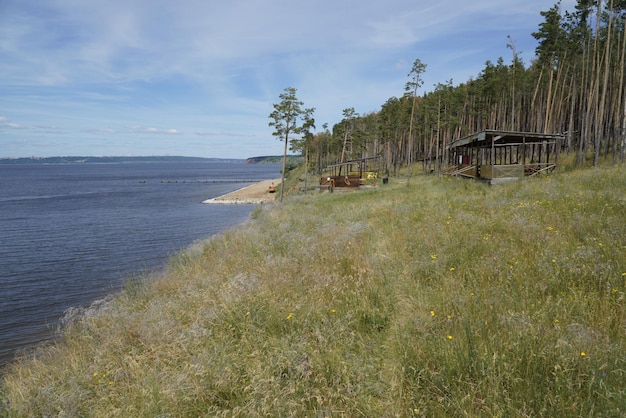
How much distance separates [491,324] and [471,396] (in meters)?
1.18

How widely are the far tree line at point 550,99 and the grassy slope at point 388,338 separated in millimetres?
23970

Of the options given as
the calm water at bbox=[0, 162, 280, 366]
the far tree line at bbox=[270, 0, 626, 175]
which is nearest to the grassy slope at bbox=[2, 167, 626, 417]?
the calm water at bbox=[0, 162, 280, 366]

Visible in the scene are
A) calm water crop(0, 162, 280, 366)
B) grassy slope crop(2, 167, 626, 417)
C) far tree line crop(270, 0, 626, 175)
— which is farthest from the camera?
far tree line crop(270, 0, 626, 175)

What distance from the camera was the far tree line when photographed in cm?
2722

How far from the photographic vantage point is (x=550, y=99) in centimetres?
3759

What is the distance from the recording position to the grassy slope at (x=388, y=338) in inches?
129

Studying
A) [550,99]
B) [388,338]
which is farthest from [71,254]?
[550,99]

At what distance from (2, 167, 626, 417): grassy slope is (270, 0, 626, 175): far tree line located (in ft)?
78.6

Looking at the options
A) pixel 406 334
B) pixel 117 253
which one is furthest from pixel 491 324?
pixel 117 253

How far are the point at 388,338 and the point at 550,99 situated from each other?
44.4 meters

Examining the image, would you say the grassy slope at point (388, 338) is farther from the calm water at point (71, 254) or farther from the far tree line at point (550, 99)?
the far tree line at point (550, 99)

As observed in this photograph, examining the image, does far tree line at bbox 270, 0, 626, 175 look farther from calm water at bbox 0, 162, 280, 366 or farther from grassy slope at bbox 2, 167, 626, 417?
grassy slope at bbox 2, 167, 626, 417

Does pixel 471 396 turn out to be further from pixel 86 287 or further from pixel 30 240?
pixel 30 240

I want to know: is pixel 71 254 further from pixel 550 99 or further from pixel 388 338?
pixel 550 99
